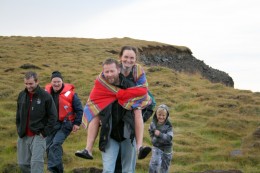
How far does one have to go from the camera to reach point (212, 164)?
12.0 metres

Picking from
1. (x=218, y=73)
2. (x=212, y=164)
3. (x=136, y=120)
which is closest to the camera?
(x=136, y=120)

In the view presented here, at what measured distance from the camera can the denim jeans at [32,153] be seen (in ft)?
26.8

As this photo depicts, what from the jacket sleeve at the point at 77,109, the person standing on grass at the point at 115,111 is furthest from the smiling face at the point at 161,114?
the person standing on grass at the point at 115,111

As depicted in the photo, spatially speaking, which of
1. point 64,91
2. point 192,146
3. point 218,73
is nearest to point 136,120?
point 64,91

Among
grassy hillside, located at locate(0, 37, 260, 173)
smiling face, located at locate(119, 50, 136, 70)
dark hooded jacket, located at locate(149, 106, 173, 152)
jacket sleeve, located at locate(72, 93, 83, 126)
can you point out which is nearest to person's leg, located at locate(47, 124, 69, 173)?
jacket sleeve, located at locate(72, 93, 83, 126)

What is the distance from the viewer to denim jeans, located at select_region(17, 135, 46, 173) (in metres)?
8.16

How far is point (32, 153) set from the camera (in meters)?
8.21

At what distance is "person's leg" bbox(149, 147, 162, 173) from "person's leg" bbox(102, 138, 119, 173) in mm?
2765

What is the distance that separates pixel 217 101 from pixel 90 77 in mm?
8173

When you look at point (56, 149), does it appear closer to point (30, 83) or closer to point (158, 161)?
point (30, 83)

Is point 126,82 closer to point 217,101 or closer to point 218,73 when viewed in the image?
point 217,101

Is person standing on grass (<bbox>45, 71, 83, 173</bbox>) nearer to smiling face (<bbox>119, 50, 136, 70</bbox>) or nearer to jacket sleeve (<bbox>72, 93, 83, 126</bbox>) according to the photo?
jacket sleeve (<bbox>72, 93, 83, 126</bbox>)

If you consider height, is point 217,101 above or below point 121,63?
below

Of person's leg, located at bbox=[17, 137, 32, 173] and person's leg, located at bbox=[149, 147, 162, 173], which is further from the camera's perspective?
person's leg, located at bbox=[149, 147, 162, 173]
